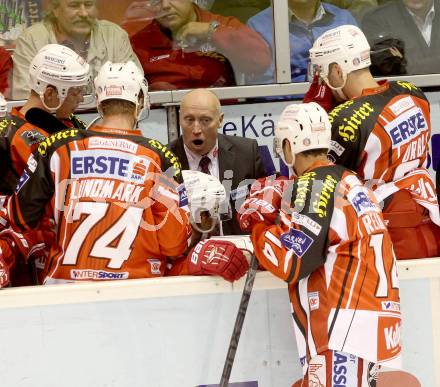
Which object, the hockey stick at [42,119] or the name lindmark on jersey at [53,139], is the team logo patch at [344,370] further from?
the hockey stick at [42,119]

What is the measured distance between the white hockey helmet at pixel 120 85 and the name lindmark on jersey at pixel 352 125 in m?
0.81

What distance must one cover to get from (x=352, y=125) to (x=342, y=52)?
1.15 ft

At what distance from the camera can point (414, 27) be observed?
580 cm

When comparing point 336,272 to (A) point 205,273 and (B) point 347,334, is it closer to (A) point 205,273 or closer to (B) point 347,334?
(B) point 347,334

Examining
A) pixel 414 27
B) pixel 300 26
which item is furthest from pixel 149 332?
pixel 414 27

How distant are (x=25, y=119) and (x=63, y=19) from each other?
1.36m

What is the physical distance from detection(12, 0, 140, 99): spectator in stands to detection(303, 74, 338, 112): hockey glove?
1.37 meters

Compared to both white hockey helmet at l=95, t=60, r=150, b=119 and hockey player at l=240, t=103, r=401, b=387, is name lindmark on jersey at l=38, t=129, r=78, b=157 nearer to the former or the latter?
white hockey helmet at l=95, t=60, r=150, b=119

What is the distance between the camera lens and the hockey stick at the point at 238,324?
12.5 ft

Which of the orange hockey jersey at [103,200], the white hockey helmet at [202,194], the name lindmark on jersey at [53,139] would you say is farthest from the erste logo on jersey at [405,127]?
the name lindmark on jersey at [53,139]

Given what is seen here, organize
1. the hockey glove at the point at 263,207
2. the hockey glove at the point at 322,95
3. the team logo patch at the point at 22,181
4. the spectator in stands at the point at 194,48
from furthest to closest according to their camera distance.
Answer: the spectator in stands at the point at 194,48
the hockey glove at the point at 322,95
the team logo patch at the point at 22,181
the hockey glove at the point at 263,207

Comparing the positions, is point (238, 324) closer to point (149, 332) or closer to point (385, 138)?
point (149, 332)

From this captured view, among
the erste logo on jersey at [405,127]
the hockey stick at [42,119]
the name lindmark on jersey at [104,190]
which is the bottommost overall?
the name lindmark on jersey at [104,190]

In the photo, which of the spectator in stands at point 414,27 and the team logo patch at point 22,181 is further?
the spectator in stands at point 414,27
